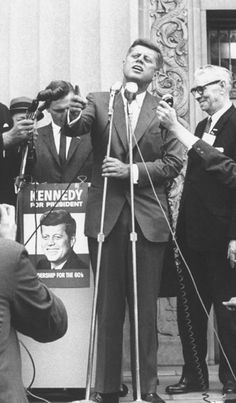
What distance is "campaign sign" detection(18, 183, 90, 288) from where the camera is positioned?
5.17 metres

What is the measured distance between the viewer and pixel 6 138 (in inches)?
203

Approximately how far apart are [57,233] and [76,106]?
0.86 meters

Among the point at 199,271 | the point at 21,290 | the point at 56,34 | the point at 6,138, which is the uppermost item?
the point at 56,34

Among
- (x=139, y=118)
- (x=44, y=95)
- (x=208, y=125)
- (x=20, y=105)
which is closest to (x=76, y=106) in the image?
(x=44, y=95)

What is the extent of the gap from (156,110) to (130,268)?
3.34 feet

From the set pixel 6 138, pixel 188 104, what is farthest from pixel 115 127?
pixel 188 104

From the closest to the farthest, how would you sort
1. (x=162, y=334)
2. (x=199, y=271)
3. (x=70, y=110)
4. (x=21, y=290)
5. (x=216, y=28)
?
(x=21, y=290)
(x=70, y=110)
(x=199, y=271)
(x=162, y=334)
(x=216, y=28)

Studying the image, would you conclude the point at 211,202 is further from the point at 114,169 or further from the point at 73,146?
the point at 73,146

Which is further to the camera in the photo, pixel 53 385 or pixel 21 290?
pixel 53 385

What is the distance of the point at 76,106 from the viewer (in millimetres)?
4863

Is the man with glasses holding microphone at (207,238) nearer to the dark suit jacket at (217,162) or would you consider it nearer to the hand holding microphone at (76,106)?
the dark suit jacket at (217,162)

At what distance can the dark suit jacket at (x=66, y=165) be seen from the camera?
5.43 metres

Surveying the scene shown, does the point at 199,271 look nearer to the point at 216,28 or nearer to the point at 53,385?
the point at 53,385

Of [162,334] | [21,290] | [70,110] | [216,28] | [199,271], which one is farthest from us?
[216,28]
